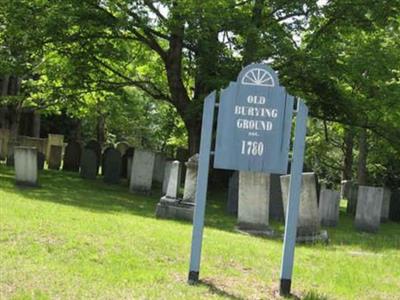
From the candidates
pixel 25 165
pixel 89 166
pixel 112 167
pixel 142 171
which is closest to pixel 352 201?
pixel 142 171

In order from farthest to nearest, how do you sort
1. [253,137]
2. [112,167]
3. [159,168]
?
[159,168] < [112,167] < [253,137]

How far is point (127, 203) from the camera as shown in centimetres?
1531

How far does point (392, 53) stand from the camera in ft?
68.4

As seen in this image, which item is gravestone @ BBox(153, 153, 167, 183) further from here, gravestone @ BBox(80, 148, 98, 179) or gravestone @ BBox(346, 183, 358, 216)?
gravestone @ BBox(346, 183, 358, 216)

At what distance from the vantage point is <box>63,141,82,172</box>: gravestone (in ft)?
78.9

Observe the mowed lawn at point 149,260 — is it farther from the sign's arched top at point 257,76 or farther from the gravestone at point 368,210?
the sign's arched top at point 257,76

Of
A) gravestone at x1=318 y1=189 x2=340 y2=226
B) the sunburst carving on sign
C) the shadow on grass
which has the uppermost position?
the sunburst carving on sign

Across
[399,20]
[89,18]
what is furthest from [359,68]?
[89,18]

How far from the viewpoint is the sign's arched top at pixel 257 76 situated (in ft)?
24.0

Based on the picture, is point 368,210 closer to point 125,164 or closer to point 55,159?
point 125,164

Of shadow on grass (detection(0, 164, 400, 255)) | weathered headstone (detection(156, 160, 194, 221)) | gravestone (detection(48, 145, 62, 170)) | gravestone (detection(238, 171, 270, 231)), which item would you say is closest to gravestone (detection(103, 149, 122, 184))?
shadow on grass (detection(0, 164, 400, 255))

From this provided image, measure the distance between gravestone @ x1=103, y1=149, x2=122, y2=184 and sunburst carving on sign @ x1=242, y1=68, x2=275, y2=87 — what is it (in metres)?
13.2

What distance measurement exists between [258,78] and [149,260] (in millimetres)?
2582

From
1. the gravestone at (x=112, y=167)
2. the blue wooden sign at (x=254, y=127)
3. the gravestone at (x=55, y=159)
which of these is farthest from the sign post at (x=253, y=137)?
the gravestone at (x=55, y=159)
